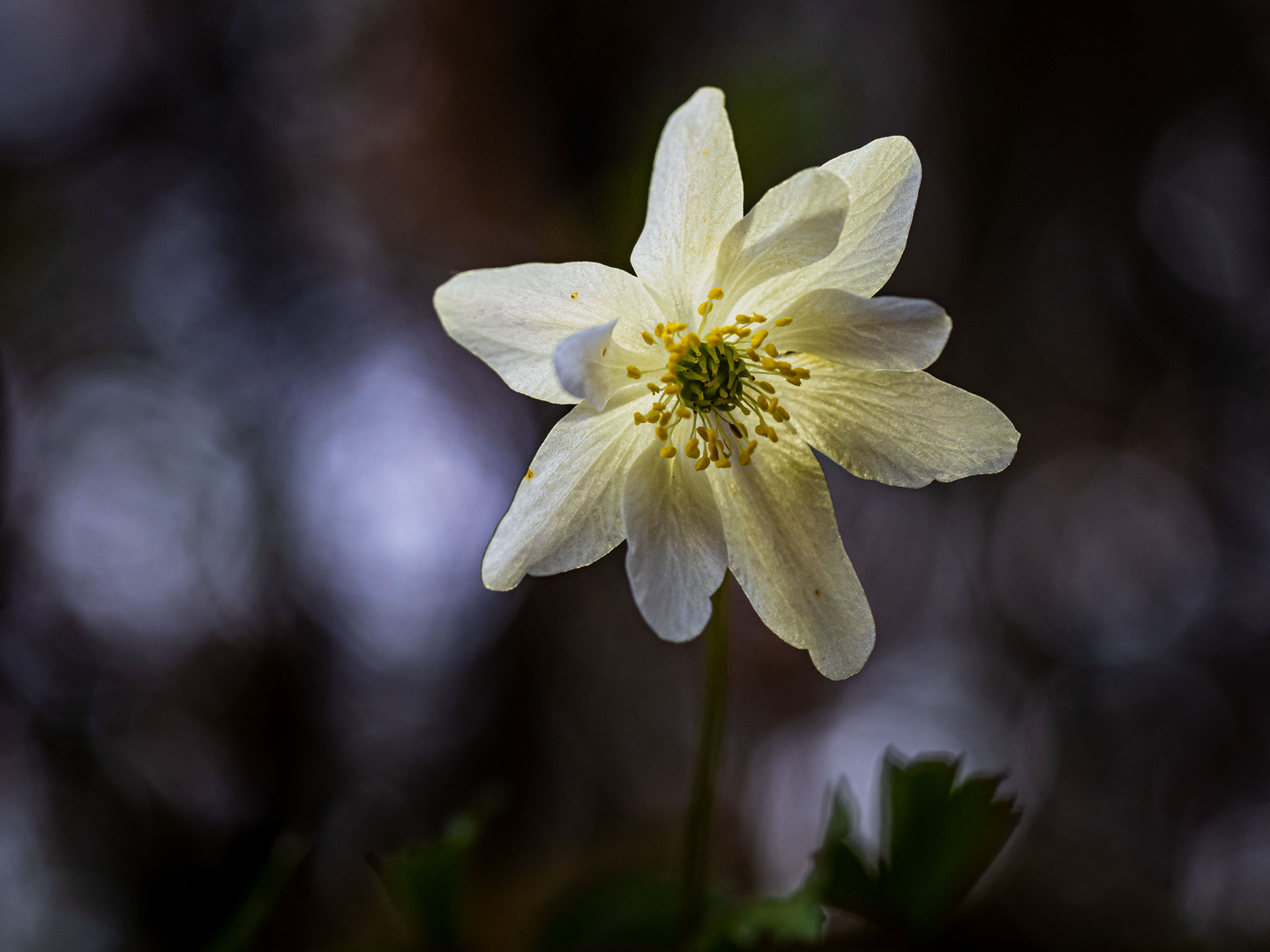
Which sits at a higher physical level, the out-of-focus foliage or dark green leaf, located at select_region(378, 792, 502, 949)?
the out-of-focus foliage

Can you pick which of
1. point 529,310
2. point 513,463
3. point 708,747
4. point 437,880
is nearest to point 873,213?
point 529,310

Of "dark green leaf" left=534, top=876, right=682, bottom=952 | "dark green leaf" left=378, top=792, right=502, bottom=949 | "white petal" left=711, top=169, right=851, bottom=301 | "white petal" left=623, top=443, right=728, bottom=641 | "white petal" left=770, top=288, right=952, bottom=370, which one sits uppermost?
"white petal" left=711, top=169, right=851, bottom=301

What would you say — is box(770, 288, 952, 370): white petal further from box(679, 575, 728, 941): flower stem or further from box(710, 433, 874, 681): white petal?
box(679, 575, 728, 941): flower stem

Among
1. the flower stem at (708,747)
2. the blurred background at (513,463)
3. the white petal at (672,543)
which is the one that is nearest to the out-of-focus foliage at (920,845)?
the flower stem at (708,747)

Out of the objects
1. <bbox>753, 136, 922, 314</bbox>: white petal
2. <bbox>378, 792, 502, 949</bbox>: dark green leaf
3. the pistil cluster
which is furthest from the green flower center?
<bbox>378, 792, 502, 949</bbox>: dark green leaf

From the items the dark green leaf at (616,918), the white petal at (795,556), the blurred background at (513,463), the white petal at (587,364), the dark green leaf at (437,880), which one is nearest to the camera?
the white petal at (587,364)

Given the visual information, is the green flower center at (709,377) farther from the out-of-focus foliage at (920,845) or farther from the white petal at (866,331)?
the out-of-focus foliage at (920,845)
